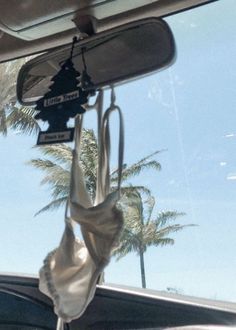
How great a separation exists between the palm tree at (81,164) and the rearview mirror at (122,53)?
0.62 feet

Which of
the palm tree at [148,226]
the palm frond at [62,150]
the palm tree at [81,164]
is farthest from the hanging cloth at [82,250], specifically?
the palm tree at [148,226]

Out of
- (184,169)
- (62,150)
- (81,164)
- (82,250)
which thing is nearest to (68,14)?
(81,164)

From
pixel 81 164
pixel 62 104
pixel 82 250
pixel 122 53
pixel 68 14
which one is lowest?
pixel 82 250

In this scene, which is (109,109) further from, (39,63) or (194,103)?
(194,103)

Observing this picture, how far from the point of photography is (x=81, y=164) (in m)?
1.50

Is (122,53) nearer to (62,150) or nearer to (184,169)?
(62,150)

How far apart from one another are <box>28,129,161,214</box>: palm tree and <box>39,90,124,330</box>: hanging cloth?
0.06 m

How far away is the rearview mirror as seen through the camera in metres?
1.37

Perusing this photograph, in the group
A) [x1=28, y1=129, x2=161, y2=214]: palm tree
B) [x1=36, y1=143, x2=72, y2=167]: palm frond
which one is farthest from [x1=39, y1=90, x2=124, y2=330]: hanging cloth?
[x1=36, y1=143, x2=72, y2=167]: palm frond

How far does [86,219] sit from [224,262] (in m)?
3.03

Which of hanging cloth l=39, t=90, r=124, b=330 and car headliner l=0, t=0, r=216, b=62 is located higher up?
car headliner l=0, t=0, r=216, b=62

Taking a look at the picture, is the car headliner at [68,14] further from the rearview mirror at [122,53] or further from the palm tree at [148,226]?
the palm tree at [148,226]

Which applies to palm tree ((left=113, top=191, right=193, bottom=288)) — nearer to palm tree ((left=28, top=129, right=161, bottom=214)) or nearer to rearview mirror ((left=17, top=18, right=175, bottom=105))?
palm tree ((left=28, top=129, right=161, bottom=214))

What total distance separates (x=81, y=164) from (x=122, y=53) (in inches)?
12.5
